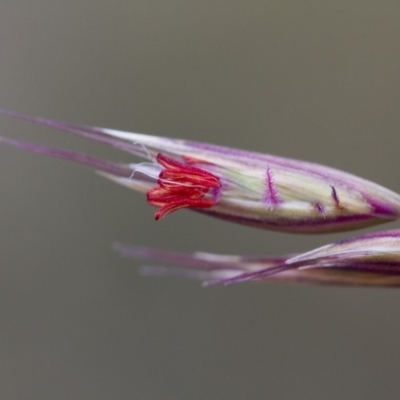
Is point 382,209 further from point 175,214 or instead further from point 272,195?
point 175,214

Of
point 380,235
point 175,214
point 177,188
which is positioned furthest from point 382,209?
point 175,214

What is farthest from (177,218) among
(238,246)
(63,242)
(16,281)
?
(16,281)

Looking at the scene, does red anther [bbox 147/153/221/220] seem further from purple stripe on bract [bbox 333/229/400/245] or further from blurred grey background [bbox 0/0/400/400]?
blurred grey background [bbox 0/0/400/400]

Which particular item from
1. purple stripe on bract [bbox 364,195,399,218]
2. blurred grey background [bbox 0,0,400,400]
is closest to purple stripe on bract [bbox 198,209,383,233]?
purple stripe on bract [bbox 364,195,399,218]

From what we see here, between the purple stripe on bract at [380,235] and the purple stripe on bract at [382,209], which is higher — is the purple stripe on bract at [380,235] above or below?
below

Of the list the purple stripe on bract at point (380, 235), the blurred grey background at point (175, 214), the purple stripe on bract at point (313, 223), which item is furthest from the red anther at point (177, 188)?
the blurred grey background at point (175, 214)

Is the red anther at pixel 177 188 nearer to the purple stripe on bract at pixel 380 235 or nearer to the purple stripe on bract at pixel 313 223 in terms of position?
the purple stripe on bract at pixel 313 223

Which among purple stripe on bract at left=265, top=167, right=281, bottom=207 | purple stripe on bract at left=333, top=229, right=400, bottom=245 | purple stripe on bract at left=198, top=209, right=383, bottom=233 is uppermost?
purple stripe on bract at left=265, top=167, right=281, bottom=207

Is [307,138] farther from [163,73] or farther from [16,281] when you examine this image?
[16,281]

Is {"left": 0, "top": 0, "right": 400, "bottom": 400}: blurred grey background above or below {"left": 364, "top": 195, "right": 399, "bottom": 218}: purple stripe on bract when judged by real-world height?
above
